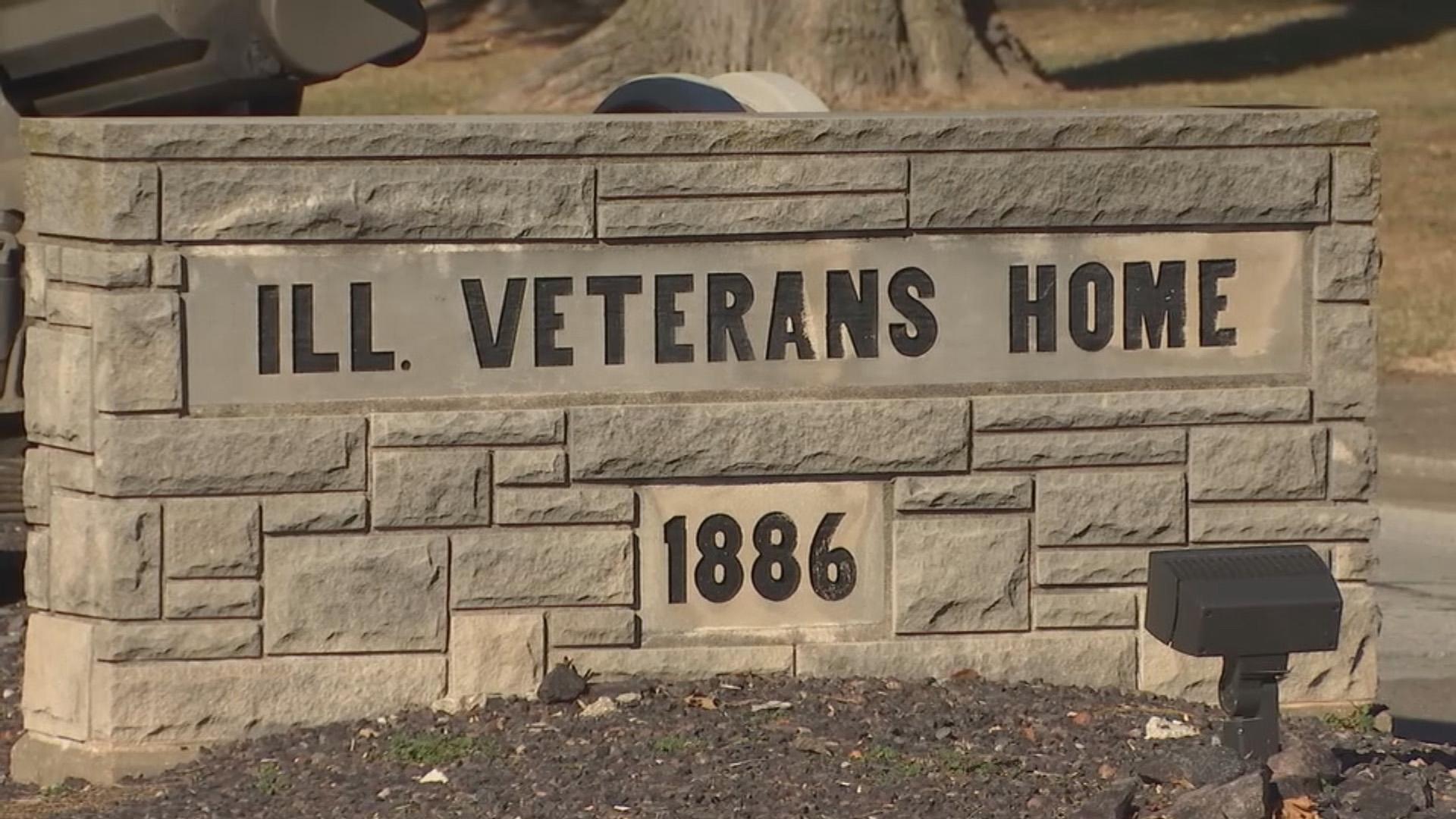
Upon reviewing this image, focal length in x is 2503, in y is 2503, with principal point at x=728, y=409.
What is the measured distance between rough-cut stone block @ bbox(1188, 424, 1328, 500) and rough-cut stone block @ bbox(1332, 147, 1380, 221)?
58 cm

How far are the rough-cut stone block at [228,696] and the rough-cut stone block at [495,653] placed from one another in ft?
0.62

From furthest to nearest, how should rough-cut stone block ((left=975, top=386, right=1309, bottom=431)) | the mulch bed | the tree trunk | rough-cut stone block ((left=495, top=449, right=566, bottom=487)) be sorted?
the tree trunk < rough-cut stone block ((left=975, top=386, right=1309, bottom=431)) < rough-cut stone block ((left=495, top=449, right=566, bottom=487)) < the mulch bed

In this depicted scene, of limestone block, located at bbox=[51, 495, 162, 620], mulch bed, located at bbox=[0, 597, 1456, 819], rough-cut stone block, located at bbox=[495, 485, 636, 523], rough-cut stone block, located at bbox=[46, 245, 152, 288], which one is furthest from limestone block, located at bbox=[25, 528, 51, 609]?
rough-cut stone block, located at bbox=[495, 485, 636, 523]

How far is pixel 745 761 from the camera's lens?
5758 millimetres

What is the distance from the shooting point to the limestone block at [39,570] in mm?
6340

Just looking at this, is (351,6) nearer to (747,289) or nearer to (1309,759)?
(747,289)

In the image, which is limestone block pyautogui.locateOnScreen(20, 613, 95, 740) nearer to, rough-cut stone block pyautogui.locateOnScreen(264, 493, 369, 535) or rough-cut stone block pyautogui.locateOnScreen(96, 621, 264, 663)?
rough-cut stone block pyautogui.locateOnScreen(96, 621, 264, 663)

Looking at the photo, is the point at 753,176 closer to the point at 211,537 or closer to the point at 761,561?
the point at 761,561

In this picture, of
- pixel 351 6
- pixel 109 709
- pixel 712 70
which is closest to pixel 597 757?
pixel 109 709

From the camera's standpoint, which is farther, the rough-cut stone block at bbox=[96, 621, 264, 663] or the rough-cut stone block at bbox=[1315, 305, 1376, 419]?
the rough-cut stone block at bbox=[1315, 305, 1376, 419]

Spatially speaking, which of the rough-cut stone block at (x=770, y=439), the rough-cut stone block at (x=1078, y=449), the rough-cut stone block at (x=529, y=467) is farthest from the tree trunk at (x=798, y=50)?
the rough-cut stone block at (x=529, y=467)

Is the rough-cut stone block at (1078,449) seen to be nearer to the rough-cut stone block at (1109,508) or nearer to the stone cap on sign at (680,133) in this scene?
the rough-cut stone block at (1109,508)

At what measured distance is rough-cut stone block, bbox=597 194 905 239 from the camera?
6.27 m

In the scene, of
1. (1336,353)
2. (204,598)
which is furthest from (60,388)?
(1336,353)
